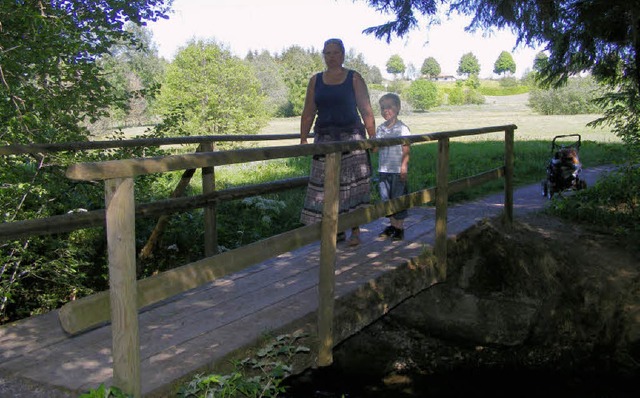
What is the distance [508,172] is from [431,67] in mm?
142298

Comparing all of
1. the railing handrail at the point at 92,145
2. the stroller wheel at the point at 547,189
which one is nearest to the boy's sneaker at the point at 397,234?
the railing handrail at the point at 92,145

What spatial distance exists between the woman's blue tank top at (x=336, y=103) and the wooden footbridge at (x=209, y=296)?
0.60m

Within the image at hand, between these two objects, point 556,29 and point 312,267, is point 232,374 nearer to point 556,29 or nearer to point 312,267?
point 312,267

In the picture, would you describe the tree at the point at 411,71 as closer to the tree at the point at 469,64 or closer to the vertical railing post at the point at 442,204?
the tree at the point at 469,64

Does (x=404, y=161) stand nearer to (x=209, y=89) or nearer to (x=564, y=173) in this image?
(x=564, y=173)

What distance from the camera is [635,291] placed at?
20.7 feet

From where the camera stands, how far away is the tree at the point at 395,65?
14569cm

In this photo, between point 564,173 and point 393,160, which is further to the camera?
point 564,173

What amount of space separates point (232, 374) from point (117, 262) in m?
0.95

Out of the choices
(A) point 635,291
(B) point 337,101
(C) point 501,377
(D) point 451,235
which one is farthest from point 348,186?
(A) point 635,291

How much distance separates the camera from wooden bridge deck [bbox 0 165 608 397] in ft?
10.6

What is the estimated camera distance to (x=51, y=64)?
16.4ft

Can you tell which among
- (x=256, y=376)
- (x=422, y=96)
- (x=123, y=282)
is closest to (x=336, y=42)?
(x=256, y=376)

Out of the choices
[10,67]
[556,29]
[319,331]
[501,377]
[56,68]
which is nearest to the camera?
[319,331]
